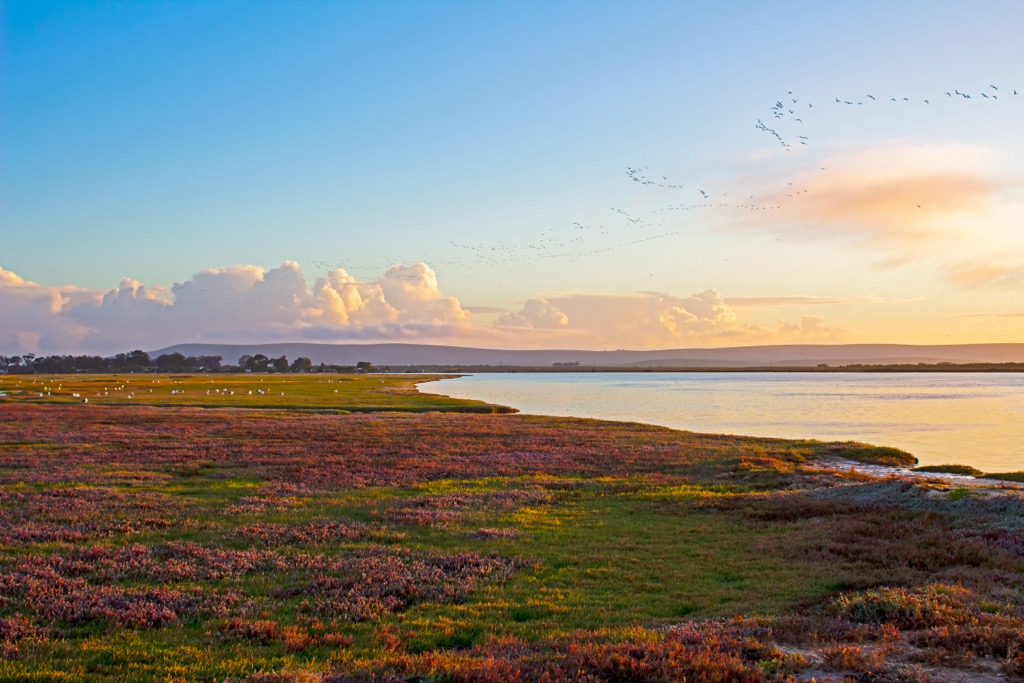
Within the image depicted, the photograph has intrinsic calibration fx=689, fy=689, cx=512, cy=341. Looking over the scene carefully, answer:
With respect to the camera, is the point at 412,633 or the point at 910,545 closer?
the point at 412,633

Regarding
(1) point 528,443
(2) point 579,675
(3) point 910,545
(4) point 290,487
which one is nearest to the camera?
(2) point 579,675

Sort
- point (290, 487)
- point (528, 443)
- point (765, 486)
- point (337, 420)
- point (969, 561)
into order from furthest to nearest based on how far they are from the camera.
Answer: point (337, 420)
point (528, 443)
point (765, 486)
point (290, 487)
point (969, 561)

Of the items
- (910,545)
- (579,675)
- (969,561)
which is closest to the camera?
(579,675)

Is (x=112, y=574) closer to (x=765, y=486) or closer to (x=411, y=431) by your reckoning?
(x=765, y=486)

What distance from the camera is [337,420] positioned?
6850cm

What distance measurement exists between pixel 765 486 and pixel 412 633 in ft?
79.7

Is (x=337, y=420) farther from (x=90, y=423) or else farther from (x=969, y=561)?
(x=969, y=561)

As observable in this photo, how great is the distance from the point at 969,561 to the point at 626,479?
57.9 ft

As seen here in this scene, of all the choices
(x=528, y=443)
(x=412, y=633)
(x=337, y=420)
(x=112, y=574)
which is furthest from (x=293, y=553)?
(x=337, y=420)

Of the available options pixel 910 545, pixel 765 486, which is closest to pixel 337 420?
pixel 765 486

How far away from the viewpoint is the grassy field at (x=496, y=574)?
1051 centimetres

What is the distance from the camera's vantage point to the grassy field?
1051 centimetres

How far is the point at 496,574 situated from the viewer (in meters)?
16.6

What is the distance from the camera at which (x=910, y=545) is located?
18906 millimetres
